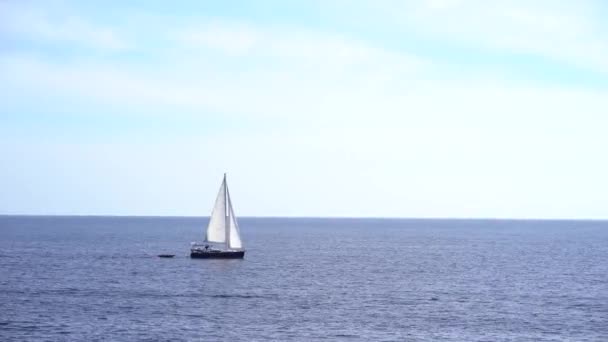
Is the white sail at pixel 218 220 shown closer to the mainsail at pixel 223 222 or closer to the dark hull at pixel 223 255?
the mainsail at pixel 223 222

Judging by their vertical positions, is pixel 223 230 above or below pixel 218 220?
below

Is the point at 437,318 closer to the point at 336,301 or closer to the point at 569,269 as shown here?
the point at 336,301

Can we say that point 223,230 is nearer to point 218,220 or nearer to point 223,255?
point 218,220

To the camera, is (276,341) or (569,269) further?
(569,269)

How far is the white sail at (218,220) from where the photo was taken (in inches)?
5349

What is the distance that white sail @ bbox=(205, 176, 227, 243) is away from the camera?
136 m

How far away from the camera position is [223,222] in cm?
13588

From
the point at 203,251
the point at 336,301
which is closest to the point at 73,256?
the point at 203,251

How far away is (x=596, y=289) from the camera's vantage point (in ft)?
336

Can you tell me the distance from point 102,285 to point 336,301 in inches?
1342

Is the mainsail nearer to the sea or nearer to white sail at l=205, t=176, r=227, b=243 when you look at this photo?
white sail at l=205, t=176, r=227, b=243

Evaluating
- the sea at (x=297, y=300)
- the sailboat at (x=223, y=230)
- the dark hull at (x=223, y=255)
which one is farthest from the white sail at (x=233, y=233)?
the sea at (x=297, y=300)

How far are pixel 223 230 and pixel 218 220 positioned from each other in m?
2.41

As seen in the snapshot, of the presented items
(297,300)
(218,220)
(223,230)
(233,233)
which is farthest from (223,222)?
(297,300)
